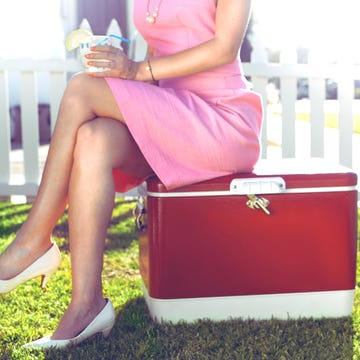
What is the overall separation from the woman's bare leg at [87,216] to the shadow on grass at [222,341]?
10 centimetres

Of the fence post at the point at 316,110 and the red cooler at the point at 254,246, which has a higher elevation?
the fence post at the point at 316,110

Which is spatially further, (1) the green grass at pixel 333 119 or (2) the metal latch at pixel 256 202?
(1) the green grass at pixel 333 119

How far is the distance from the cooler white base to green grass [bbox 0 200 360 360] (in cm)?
3

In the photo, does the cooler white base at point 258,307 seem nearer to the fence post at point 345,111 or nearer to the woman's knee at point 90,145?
the woman's knee at point 90,145

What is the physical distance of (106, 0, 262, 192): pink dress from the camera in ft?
7.38

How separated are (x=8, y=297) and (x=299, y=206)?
1124mm

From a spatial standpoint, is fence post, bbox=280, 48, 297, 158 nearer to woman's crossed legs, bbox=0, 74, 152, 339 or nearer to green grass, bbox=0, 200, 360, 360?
green grass, bbox=0, 200, 360, 360

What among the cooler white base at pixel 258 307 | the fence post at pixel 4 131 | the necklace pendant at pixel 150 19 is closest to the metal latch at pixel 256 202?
the cooler white base at pixel 258 307

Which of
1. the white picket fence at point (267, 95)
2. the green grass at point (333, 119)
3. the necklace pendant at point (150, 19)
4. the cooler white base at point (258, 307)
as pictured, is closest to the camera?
the cooler white base at point (258, 307)

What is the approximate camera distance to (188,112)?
90.0 inches

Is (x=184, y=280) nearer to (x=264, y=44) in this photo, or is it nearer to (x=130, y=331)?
(x=130, y=331)

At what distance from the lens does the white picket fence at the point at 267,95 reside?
4.48m

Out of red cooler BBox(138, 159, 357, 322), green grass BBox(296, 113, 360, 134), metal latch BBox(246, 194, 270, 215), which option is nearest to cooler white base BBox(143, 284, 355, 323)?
red cooler BBox(138, 159, 357, 322)

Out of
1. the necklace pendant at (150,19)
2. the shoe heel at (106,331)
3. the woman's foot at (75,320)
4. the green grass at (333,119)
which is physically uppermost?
the necklace pendant at (150,19)
